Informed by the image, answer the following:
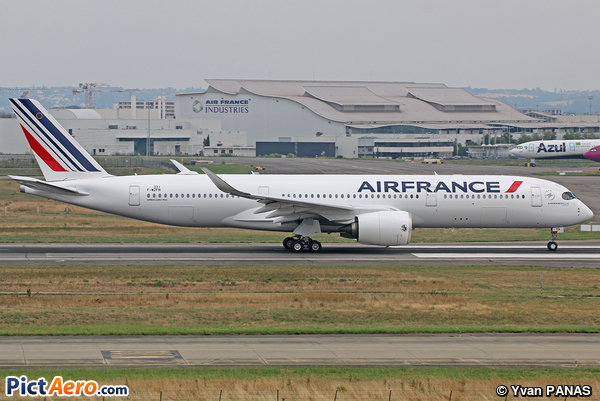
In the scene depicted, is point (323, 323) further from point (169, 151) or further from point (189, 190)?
point (169, 151)

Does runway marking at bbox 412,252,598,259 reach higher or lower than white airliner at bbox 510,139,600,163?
lower

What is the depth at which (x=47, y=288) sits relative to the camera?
26.8m

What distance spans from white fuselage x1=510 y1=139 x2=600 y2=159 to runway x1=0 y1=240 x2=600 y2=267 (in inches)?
3502

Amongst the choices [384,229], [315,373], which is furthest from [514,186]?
[315,373]

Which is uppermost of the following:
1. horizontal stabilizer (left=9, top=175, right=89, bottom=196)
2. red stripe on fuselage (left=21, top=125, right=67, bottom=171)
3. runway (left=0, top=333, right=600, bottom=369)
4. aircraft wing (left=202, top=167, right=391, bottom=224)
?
red stripe on fuselage (left=21, top=125, right=67, bottom=171)

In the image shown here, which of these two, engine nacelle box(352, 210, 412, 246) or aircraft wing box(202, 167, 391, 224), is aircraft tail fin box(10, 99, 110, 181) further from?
engine nacelle box(352, 210, 412, 246)

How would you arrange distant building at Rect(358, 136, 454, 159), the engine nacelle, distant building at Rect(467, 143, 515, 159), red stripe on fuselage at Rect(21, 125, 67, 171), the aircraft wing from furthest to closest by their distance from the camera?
distant building at Rect(358, 136, 454, 159), distant building at Rect(467, 143, 515, 159), red stripe on fuselage at Rect(21, 125, 67, 171), the engine nacelle, the aircraft wing

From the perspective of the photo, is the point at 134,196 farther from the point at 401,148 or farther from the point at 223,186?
the point at 401,148

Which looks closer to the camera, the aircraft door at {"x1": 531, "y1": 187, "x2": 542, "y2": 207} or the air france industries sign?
the aircraft door at {"x1": 531, "y1": 187, "x2": 542, "y2": 207}

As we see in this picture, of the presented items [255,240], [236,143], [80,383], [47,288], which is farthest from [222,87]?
[80,383]

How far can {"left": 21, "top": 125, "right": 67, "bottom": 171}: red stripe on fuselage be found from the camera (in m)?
38.1

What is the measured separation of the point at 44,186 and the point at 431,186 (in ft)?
70.7

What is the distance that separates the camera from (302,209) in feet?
119

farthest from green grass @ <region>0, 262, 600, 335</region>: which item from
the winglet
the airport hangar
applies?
the airport hangar
